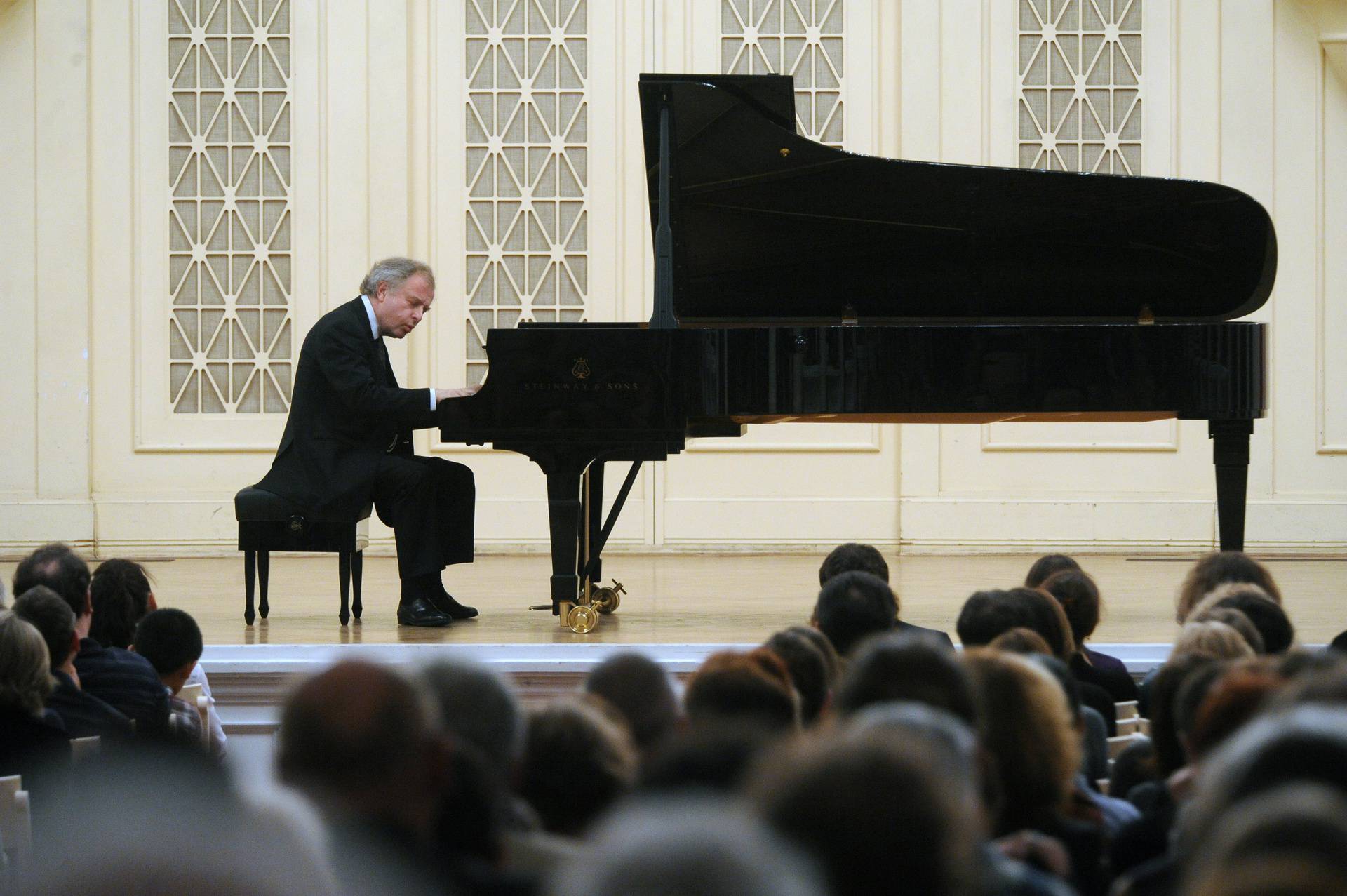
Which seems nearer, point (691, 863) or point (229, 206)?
point (691, 863)

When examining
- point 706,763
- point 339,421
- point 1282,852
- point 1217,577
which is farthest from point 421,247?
point 1282,852

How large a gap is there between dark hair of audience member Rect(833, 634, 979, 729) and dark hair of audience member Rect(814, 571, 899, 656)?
3.68 ft

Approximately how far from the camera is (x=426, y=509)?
4699 mm

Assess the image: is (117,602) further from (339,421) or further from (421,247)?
(421,247)

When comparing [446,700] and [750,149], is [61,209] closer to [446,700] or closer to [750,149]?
[750,149]

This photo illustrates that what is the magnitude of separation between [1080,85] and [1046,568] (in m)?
4.79

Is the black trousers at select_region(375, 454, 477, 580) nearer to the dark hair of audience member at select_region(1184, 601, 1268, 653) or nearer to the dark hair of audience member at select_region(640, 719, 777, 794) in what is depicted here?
the dark hair of audience member at select_region(1184, 601, 1268, 653)

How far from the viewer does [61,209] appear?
7859mm

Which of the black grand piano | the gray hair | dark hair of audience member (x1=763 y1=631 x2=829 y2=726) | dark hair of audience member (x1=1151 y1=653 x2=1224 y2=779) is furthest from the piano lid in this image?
dark hair of audience member (x1=1151 y1=653 x2=1224 y2=779)

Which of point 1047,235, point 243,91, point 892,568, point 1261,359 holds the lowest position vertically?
point 892,568

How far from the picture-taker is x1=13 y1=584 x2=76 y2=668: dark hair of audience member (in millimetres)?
2701

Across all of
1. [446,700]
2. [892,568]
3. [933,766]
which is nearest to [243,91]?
[892,568]

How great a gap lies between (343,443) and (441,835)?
3.53 m

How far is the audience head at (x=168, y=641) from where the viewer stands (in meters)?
3.04
